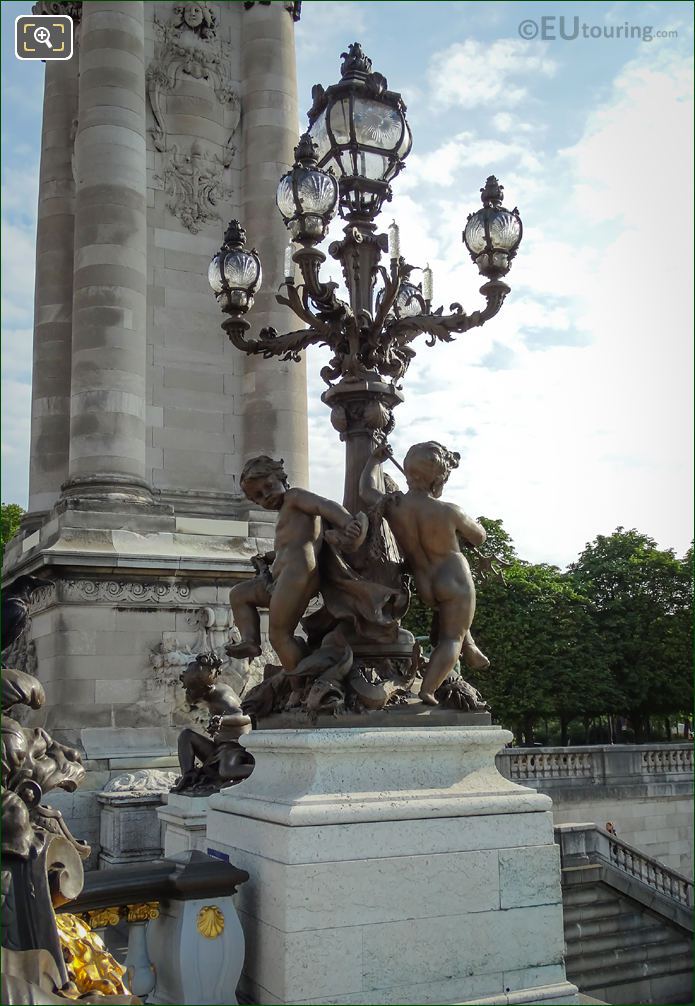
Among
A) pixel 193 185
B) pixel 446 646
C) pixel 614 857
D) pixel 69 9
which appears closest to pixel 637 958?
pixel 614 857

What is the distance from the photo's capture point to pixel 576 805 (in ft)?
74.6

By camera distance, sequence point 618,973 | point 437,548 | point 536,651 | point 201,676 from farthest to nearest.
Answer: point 536,651
point 618,973
point 201,676
point 437,548

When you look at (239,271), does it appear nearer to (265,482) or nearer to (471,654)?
(265,482)

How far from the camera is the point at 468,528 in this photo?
233 inches

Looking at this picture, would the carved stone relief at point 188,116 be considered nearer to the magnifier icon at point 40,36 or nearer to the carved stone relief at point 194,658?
the carved stone relief at point 194,658

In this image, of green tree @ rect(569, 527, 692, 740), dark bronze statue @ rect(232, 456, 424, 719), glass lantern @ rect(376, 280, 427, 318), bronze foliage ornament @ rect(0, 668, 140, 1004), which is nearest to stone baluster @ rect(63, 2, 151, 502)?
glass lantern @ rect(376, 280, 427, 318)

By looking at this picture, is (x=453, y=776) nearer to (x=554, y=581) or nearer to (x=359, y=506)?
(x=359, y=506)

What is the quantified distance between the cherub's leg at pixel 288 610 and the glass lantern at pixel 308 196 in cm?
254

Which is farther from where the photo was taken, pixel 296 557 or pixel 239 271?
pixel 239 271

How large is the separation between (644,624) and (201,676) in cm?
3115

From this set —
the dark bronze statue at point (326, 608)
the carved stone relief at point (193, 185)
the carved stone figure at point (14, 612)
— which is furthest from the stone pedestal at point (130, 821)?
the carved stone relief at point (193, 185)

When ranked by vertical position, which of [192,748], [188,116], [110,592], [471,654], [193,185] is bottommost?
[192,748]

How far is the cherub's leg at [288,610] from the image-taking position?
5.96 meters

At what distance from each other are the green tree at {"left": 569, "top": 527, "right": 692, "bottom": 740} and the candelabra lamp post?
3242cm
